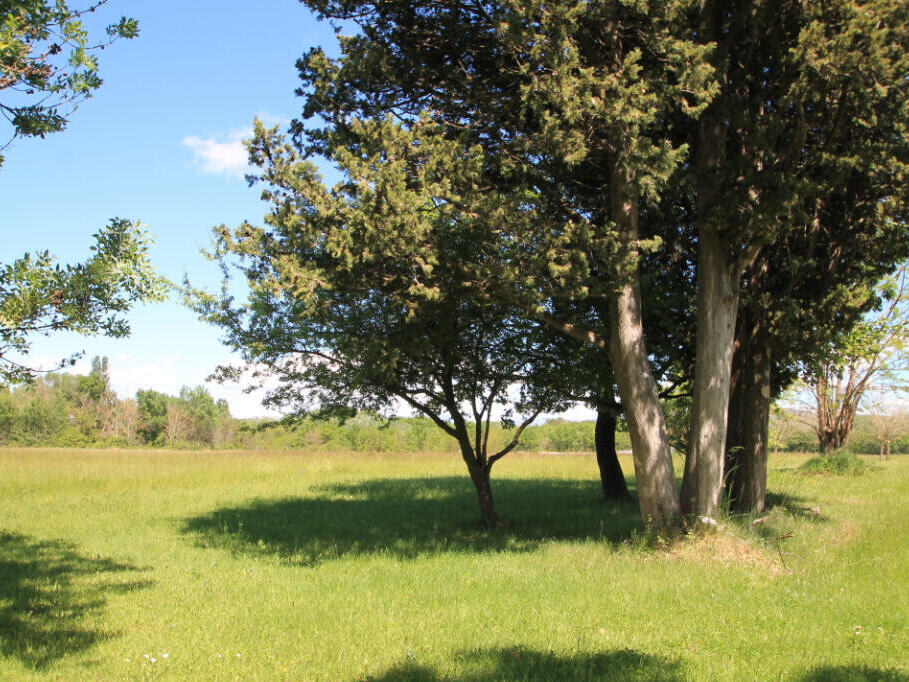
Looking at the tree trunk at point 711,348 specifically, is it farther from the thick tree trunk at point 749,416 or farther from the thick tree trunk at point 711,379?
the thick tree trunk at point 749,416

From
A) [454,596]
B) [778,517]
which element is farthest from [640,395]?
[454,596]

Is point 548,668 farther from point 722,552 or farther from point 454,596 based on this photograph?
point 722,552

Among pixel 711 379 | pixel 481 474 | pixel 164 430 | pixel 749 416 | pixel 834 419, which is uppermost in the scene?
pixel 711 379

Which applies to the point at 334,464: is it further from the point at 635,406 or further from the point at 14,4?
the point at 14,4

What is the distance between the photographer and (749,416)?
1186 cm

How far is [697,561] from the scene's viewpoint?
8727 millimetres

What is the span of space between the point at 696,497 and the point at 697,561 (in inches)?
58.8

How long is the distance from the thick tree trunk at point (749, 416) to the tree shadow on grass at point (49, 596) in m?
9.92

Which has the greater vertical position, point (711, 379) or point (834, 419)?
point (711, 379)

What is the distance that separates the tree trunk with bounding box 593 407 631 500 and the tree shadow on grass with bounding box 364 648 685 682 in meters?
12.7

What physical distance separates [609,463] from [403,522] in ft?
21.0

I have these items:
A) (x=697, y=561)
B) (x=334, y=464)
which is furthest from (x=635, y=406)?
(x=334, y=464)

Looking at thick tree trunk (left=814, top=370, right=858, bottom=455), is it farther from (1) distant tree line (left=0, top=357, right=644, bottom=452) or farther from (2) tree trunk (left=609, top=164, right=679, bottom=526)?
(1) distant tree line (left=0, top=357, right=644, bottom=452)

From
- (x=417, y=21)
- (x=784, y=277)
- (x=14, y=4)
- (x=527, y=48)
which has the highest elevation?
(x=417, y=21)
